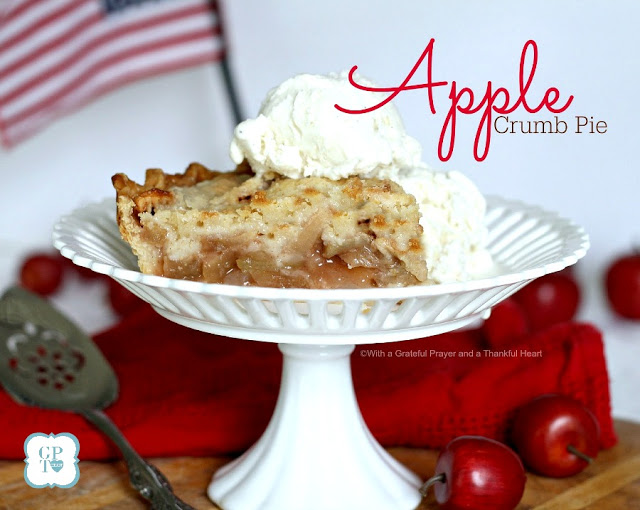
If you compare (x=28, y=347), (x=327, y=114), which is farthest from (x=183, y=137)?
(x=327, y=114)

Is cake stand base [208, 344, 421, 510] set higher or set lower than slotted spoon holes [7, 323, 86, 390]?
lower

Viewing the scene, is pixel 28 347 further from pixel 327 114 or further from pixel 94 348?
pixel 327 114

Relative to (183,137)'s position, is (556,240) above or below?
below

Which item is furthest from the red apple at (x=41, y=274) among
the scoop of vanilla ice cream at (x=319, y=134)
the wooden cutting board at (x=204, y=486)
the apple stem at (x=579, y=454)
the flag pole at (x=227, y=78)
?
the apple stem at (x=579, y=454)

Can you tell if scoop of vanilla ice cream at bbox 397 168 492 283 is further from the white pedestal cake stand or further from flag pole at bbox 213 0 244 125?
flag pole at bbox 213 0 244 125

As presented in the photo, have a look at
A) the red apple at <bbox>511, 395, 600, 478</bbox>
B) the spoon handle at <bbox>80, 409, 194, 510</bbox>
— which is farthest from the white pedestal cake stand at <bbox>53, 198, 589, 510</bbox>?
the red apple at <bbox>511, 395, 600, 478</bbox>

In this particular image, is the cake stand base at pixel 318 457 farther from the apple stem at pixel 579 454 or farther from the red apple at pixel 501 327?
the red apple at pixel 501 327

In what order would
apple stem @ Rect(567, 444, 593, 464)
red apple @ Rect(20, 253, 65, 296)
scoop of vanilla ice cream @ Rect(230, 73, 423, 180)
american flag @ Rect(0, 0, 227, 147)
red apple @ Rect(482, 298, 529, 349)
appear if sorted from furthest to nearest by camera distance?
red apple @ Rect(20, 253, 65, 296)
american flag @ Rect(0, 0, 227, 147)
red apple @ Rect(482, 298, 529, 349)
apple stem @ Rect(567, 444, 593, 464)
scoop of vanilla ice cream @ Rect(230, 73, 423, 180)
